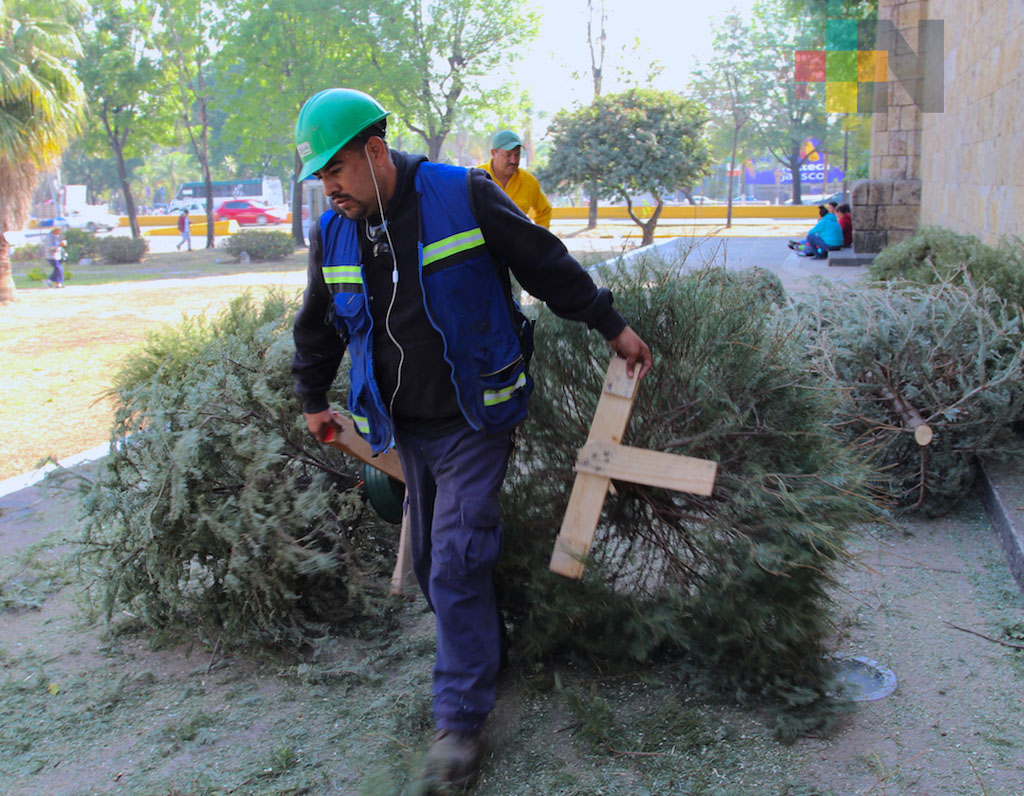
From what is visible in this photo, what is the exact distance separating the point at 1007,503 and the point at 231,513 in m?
3.20

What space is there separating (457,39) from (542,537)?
111 ft

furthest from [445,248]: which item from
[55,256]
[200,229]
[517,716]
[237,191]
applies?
[237,191]

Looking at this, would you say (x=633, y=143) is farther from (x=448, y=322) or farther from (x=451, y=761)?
(x=451, y=761)

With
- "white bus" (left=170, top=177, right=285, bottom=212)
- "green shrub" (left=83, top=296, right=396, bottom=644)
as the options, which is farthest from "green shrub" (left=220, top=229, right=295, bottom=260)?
"white bus" (left=170, top=177, right=285, bottom=212)

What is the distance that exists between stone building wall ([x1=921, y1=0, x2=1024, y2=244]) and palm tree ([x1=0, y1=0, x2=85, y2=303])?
572 inches

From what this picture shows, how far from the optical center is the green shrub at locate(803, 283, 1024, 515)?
4367 mm

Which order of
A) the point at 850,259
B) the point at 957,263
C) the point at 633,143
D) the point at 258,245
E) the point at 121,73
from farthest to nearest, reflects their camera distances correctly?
the point at 121,73 < the point at 258,245 < the point at 633,143 < the point at 850,259 < the point at 957,263

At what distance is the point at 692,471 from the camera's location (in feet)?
8.59

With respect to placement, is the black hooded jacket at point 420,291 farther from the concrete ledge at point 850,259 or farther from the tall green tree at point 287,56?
the tall green tree at point 287,56

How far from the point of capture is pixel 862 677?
2.98m

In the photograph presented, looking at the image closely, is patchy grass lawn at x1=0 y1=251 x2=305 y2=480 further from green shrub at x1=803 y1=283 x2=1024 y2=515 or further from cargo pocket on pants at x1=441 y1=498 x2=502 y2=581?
green shrub at x1=803 y1=283 x2=1024 y2=515

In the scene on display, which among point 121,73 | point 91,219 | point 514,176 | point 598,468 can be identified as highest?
point 121,73

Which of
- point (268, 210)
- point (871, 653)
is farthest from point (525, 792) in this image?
point (268, 210)

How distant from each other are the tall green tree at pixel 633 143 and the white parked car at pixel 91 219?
1350 inches
